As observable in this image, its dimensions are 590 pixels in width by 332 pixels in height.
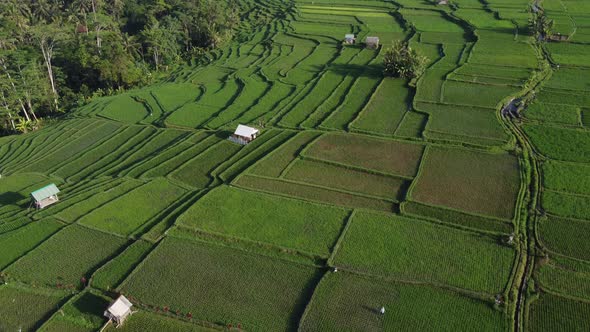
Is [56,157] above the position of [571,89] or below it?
below

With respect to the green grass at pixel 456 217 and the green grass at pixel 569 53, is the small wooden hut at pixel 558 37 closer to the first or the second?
the green grass at pixel 569 53

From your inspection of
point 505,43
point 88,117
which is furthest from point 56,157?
point 505,43

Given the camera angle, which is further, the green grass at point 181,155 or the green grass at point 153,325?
the green grass at point 181,155

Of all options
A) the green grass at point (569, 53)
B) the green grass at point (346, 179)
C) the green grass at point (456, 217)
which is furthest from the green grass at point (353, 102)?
the green grass at point (569, 53)

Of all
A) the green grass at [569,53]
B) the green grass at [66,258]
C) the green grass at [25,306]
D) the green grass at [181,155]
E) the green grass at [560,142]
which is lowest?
the green grass at [25,306]

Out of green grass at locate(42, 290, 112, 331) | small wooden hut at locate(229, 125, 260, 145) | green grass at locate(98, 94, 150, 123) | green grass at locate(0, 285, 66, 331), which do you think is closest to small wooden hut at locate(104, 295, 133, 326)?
green grass at locate(42, 290, 112, 331)

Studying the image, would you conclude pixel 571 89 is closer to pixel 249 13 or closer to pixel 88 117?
pixel 88 117

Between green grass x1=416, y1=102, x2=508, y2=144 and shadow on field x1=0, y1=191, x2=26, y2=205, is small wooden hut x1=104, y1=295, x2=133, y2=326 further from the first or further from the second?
green grass x1=416, y1=102, x2=508, y2=144

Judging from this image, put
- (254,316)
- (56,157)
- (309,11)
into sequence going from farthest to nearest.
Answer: (309,11)
(56,157)
(254,316)
